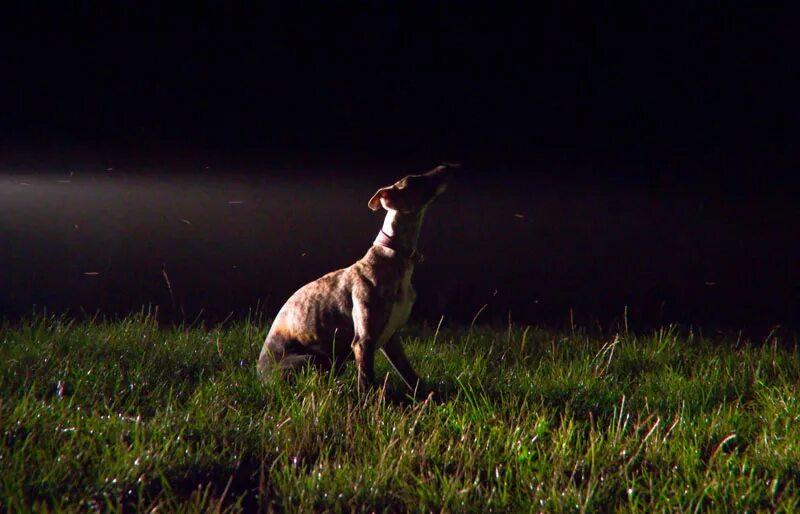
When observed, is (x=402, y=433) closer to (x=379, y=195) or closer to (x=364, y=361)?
(x=364, y=361)

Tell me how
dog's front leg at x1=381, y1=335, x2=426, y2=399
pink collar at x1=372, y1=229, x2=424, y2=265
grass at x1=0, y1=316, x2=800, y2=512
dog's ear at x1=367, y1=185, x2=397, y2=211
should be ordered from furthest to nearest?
dog's front leg at x1=381, y1=335, x2=426, y2=399, pink collar at x1=372, y1=229, x2=424, y2=265, dog's ear at x1=367, y1=185, x2=397, y2=211, grass at x1=0, y1=316, x2=800, y2=512

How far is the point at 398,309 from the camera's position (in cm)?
396

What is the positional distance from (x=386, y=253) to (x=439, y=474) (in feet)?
4.07

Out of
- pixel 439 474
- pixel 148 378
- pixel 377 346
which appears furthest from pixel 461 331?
pixel 439 474

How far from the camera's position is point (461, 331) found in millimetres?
5633

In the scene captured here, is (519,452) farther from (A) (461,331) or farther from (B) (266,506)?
(A) (461,331)

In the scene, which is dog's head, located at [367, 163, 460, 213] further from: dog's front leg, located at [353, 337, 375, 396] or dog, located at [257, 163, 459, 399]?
dog's front leg, located at [353, 337, 375, 396]

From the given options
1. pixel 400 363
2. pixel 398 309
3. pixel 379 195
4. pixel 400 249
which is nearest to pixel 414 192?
pixel 379 195

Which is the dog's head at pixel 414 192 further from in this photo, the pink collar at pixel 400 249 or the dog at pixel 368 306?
the pink collar at pixel 400 249

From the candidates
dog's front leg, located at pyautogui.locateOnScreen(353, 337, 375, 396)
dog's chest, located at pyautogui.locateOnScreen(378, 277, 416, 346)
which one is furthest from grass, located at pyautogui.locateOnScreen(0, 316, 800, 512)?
dog's chest, located at pyautogui.locateOnScreen(378, 277, 416, 346)

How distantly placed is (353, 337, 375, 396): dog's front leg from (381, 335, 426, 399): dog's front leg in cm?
29

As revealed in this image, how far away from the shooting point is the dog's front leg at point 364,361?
12.8ft

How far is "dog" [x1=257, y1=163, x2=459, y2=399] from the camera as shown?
3.88m

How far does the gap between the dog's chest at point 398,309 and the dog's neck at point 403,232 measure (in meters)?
0.14
